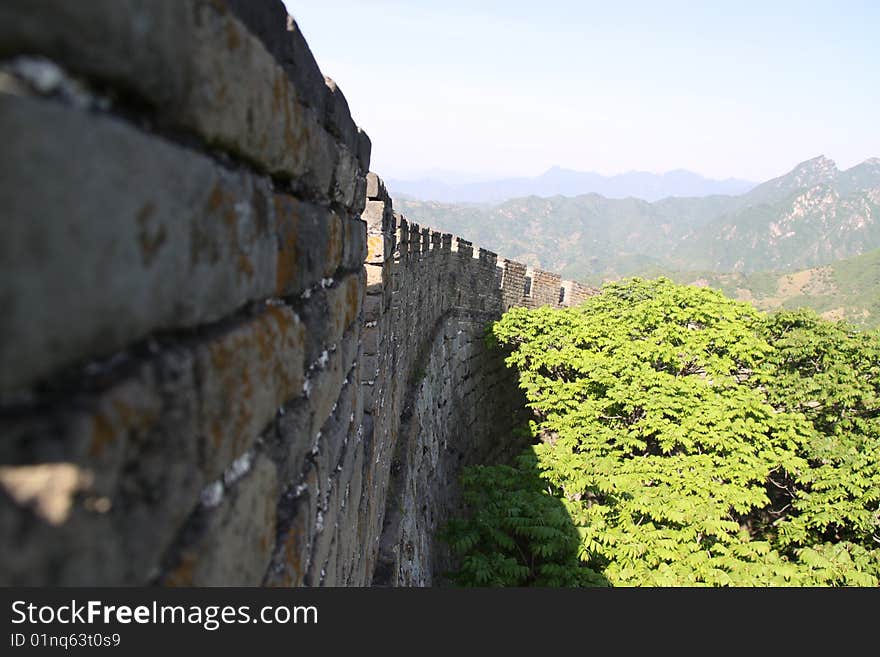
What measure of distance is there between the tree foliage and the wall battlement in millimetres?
4532

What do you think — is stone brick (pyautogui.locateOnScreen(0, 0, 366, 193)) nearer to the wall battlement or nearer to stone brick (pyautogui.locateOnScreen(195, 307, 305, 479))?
the wall battlement

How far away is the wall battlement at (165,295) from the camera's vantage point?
1.82ft

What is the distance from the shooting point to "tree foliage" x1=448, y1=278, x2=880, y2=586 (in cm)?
619

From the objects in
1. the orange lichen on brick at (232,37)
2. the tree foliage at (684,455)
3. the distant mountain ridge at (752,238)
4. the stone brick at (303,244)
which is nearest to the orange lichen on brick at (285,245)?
the stone brick at (303,244)

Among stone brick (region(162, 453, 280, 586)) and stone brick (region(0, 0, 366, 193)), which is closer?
stone brick (region(0, 0, 366, 193))

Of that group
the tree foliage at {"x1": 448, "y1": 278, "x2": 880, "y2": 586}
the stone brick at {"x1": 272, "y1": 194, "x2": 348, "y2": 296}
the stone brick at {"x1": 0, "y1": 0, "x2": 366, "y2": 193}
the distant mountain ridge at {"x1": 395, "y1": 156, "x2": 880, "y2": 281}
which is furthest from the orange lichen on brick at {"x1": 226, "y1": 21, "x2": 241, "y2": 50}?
the distant mountain ridge at {"x1": 395, "y1": 156, "x2": 880, "y2": 281}

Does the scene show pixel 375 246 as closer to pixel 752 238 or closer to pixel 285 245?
pixel 285 245

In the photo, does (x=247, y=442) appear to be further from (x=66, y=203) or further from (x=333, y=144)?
(x=333, y=144)

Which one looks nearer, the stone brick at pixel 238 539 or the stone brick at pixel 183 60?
the stone brick at pixel 183 60

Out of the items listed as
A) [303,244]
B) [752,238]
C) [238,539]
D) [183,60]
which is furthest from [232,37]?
[752,238]

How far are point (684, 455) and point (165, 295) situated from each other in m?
8.28

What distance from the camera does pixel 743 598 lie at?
1.57 metres

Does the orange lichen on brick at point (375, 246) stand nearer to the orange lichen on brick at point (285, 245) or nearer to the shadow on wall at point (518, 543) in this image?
the orange lichen on brick at point (285, 245)

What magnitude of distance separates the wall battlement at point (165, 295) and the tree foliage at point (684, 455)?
14.9 ft
